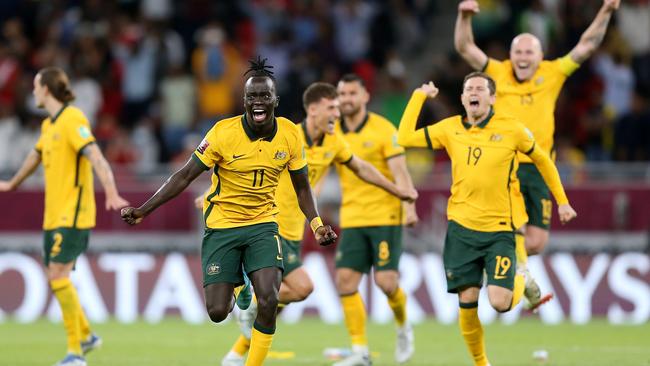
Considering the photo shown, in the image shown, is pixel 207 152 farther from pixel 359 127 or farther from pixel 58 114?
pixel 359 127

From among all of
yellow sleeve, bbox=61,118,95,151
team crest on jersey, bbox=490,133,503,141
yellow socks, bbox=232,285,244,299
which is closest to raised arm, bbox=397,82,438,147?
team crest on jersey, bbox=490,133,503,141

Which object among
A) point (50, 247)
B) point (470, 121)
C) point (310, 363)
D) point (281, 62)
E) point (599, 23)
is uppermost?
point (281, 62)

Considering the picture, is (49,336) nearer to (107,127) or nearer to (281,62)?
(107,127)

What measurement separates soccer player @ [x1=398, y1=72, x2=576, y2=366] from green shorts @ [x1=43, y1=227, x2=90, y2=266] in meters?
3.71

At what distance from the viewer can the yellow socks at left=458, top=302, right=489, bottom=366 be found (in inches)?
453

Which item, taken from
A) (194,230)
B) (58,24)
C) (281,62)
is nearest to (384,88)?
(281,62)

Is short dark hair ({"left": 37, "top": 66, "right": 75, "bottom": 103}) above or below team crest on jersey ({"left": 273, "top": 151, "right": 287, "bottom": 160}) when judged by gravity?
above

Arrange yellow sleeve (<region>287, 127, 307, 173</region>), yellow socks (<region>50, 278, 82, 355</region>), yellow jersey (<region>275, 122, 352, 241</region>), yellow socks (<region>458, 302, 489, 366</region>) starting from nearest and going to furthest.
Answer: yellow sleeve (<region>287, 127, 307, 173</region>) → yellow socks (<region>458, 302, 489, 366</region>) → yellow jersey (<region>275, 122, 352, 241</region>) → yellow socks (<region>50, 278, 82, 355</region>)

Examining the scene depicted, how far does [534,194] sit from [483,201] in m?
1.66

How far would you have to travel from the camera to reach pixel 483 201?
38.4ft

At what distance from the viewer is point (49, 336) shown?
16000mm

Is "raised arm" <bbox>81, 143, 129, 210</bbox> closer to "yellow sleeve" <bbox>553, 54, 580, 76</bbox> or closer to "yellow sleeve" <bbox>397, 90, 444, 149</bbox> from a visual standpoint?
"yellow sleeve" <bbox>397, 90, 444, 149</bbox>

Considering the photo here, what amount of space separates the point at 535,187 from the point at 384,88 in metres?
8.86

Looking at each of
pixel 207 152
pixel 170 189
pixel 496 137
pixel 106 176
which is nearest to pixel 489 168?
pixel 496 137
